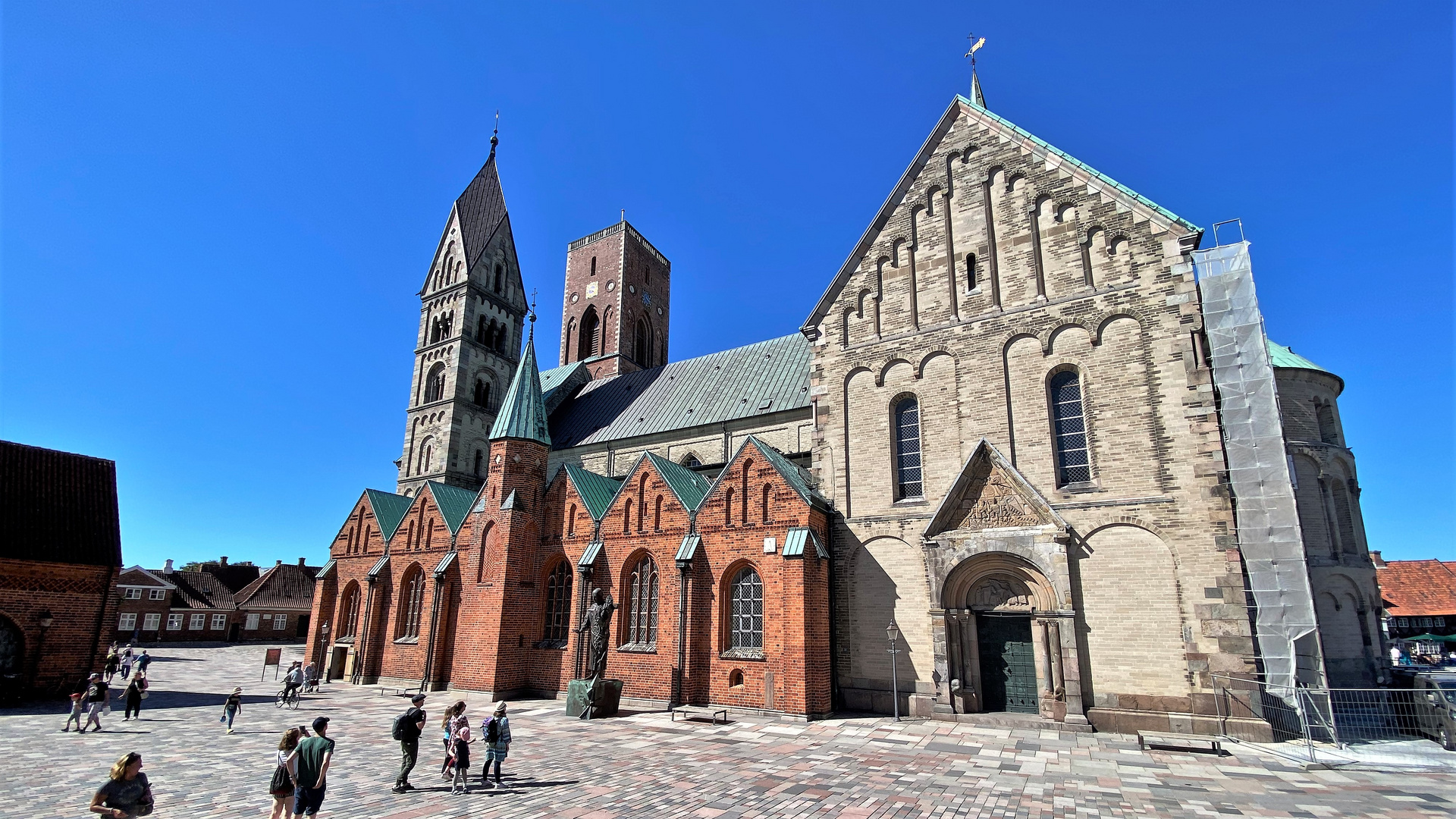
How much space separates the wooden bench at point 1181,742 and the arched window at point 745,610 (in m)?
→ 9.85

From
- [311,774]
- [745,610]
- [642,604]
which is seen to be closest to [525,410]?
[642,604]

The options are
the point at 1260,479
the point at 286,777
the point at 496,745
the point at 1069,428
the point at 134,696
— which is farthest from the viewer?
the point at 1069,428

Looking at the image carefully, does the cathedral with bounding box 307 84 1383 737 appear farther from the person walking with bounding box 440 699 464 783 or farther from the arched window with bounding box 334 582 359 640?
the person walking with bounding box 440 699 464 783

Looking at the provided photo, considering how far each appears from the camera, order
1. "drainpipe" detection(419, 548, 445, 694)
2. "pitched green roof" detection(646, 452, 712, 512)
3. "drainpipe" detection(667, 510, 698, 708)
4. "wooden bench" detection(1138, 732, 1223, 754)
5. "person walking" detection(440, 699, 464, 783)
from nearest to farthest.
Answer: "person walking" detection(440, 699, 464, 783) < "wooden bench" detection(1138, 732, 1223, 754) < "drainpipe" detection(667, 510, 698, 708) < "pitched green roof" detection(646, 452, 712, 512) < "drainpipe" detection(419, 548, 445, 694)

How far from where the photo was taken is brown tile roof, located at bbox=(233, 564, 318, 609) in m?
63.3

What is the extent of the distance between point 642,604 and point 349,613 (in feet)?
58.8

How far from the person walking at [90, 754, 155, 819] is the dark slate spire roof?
38.5 metres

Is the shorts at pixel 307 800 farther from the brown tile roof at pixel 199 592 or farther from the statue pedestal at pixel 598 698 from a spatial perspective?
the brown tile roof at pixel 199 592

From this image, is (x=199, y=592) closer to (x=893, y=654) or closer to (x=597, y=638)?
(x=597, y=638)

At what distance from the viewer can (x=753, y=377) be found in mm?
31828

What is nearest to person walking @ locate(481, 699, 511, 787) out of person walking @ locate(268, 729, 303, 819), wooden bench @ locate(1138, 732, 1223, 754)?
person walking @ locate(268, 729, 303, 819)

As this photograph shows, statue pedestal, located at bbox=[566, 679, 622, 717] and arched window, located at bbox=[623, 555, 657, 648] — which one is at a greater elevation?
arched window, located at bbox=[623, 555, 657, 648]

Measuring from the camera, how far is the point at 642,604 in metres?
23.4

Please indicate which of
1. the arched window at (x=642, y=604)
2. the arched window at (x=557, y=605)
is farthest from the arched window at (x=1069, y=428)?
the arched window at (x=557, y=605)
